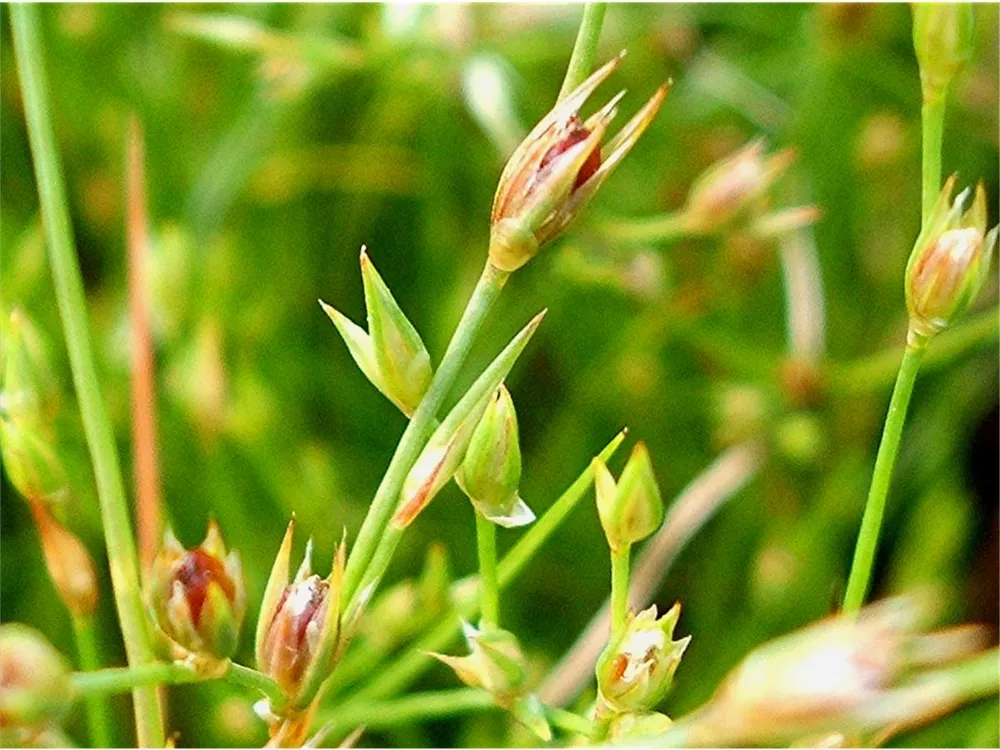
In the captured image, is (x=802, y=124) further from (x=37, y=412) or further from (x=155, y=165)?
(x=37, y=412)

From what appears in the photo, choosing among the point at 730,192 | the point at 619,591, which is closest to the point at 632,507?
the point at 619,591

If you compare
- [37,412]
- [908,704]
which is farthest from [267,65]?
[908,704]

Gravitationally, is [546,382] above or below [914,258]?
above

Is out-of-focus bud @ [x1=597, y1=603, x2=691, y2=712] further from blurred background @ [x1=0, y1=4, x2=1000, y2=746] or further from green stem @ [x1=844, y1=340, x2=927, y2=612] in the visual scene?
blurred background @ [x1=0, y1=4, x2=1000, y2=746]

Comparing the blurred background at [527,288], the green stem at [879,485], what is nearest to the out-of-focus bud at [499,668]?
the green stem at [879,485]

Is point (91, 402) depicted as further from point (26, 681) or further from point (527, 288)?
point (527, 288)

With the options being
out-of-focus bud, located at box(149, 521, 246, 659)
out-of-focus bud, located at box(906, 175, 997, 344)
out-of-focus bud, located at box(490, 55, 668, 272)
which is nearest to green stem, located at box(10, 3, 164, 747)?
out-of-focus bud, located at box(149, 521, 246, 659)
